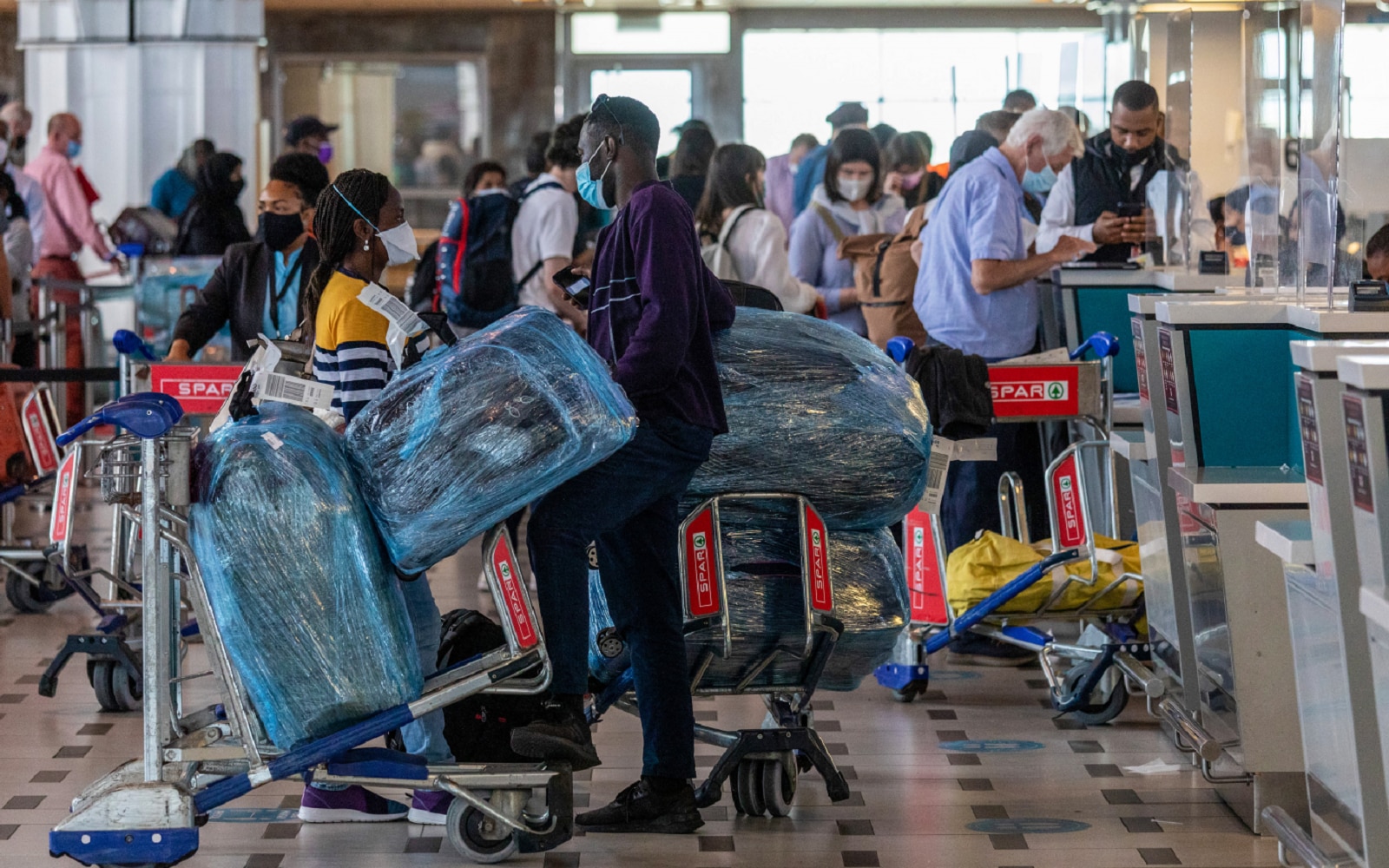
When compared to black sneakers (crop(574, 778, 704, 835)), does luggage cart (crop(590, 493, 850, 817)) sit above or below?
above

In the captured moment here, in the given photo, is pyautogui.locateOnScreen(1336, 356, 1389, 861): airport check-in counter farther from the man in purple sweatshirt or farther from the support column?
the support column

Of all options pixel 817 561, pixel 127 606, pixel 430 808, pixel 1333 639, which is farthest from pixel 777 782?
pixel 127 606

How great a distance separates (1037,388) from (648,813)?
1766 mm

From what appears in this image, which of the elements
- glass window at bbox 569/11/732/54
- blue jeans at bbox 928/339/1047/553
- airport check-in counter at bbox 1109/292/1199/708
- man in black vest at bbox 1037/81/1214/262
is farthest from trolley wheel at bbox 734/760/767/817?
glass window at bbox 569/11/732/54

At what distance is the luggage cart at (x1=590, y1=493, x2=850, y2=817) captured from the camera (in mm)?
3816

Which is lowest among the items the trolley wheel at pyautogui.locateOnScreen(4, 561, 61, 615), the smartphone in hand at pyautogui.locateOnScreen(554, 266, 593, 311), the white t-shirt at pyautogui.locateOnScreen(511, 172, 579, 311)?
the trolley wheel at pyautogui.locateOnScreen(4, 561, 61, 615)

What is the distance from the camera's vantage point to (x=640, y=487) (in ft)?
11.6

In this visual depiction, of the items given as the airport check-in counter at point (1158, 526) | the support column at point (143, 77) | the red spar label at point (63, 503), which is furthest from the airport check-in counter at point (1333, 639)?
the support column at point (143, 77)

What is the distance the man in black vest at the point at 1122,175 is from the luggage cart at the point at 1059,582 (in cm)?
127

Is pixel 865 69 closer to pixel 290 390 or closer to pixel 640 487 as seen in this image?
pixel 640 487

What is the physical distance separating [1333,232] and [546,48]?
522 inches

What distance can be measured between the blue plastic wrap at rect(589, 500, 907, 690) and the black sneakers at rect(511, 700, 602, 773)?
1.24ft

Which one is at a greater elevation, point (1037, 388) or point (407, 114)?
point (407, 114)

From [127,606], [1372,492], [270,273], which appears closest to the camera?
[1372,492]
